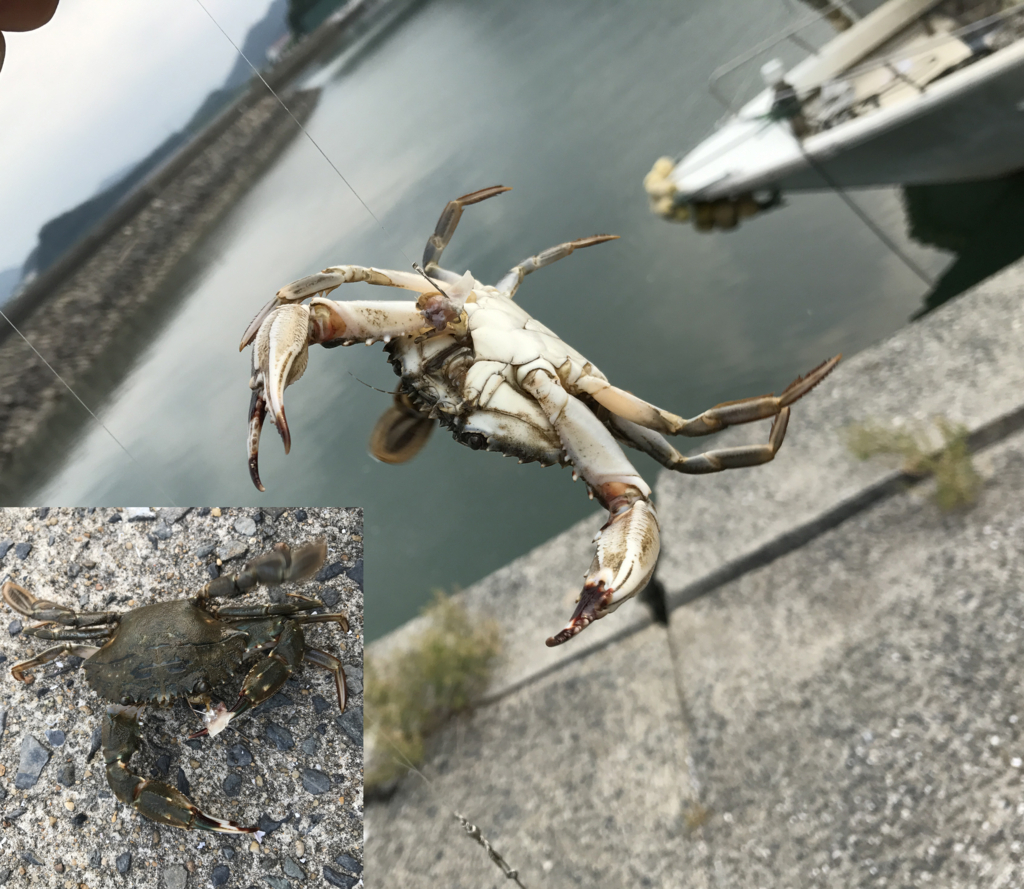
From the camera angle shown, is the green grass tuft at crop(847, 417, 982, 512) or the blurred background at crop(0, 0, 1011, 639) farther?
the green grass tuft at crop(847, 417, 982, 512)

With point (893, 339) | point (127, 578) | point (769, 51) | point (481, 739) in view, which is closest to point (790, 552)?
point (893, 339)

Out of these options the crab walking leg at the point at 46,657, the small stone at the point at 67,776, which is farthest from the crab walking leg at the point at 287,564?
the small stone at the point at 67,776

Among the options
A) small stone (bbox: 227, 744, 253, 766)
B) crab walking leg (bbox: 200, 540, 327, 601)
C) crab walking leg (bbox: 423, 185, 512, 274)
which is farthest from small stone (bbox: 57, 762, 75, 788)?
crab walking leg (bbox: 423, 185, 512, 274)

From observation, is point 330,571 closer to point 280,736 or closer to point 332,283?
point 280,736

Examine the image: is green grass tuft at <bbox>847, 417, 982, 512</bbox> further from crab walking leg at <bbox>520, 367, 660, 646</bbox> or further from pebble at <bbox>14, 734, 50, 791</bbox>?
pebble at <bbox>14, 734, 50, 791</bbox>

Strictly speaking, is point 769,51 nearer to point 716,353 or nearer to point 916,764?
point 716,353
